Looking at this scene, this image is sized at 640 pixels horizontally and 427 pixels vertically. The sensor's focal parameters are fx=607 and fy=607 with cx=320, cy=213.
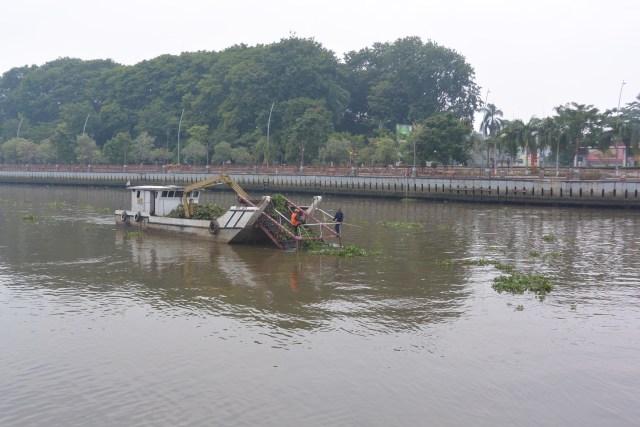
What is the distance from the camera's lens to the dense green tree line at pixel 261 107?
308 ft

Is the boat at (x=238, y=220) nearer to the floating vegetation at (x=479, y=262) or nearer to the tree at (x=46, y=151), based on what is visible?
the floating vegetation at (x=479, y=262)

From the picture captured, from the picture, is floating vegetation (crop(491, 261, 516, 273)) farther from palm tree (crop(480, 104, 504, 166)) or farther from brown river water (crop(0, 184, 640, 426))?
palm tree (crop(480, 104, 504, 166))

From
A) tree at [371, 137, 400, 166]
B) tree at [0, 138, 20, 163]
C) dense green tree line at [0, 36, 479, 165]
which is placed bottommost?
tree at [371, 137, 400, 166]

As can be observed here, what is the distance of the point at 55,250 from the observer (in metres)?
28.3

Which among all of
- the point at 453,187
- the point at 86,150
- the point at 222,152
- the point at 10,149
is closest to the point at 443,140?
the point at 453,187

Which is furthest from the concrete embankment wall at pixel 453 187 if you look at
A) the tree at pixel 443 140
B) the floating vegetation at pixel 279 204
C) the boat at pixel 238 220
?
the floating vegetation at pixel 279 204

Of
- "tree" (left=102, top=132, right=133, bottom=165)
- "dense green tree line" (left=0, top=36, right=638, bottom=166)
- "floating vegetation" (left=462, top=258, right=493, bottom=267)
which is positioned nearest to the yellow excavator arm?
"floating vegetation" (left=462, top=258, right=493, bottom=267)

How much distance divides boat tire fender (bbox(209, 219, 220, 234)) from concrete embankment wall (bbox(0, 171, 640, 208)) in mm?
36537

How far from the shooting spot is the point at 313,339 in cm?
1427

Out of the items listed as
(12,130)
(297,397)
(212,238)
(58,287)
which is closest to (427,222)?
(212,238)

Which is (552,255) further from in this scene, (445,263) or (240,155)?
(240,155)

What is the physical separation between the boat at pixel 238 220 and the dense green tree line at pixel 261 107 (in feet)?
140

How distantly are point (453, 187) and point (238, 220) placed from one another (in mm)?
38283

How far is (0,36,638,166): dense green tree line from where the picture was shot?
93.9 metres
